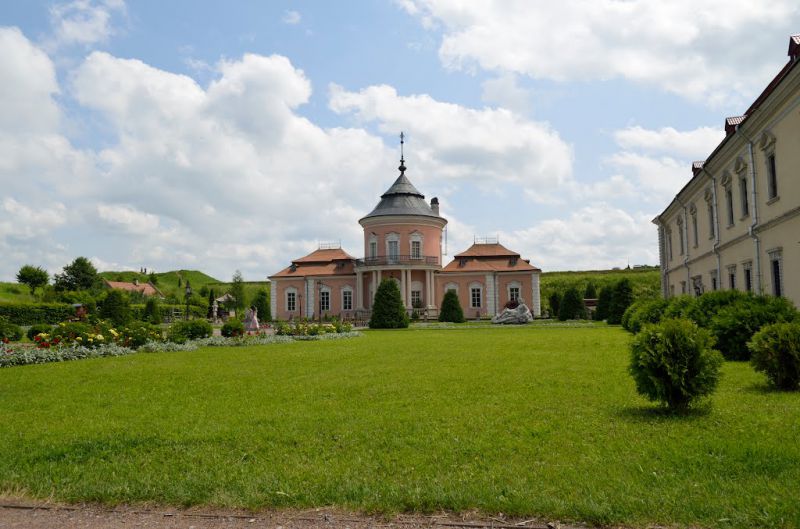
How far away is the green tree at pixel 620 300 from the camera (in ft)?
110

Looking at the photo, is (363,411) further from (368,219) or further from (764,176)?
(368,219)

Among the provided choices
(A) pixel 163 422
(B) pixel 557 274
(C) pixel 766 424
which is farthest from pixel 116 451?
(B) pixel 557 274

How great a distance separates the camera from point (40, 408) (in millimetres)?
8609

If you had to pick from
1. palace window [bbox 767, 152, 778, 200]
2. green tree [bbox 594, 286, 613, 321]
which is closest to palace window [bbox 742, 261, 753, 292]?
palace window [bbox 767, 152, 778, 200]

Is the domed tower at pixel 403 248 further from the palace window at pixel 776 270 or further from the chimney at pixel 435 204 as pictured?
the palace window at pixel 776 270

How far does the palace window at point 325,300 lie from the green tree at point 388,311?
16.1m

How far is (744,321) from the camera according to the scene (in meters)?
12.9

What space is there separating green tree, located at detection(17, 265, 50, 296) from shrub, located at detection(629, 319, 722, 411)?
240 ft

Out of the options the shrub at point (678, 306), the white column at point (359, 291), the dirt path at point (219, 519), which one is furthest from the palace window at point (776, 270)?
the white column at point (359, 291)

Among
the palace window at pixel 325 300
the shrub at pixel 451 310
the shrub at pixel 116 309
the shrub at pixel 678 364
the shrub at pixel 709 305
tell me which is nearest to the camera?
the shrub at pixel 678 364

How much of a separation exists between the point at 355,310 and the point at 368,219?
7.55 meters

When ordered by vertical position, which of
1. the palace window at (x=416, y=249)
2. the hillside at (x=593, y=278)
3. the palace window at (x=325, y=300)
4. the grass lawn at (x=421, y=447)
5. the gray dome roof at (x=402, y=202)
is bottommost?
the grass lawn at (x=421, y=447)

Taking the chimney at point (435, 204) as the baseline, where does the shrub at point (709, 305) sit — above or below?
below

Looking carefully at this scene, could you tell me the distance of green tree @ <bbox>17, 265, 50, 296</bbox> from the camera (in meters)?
66.9
